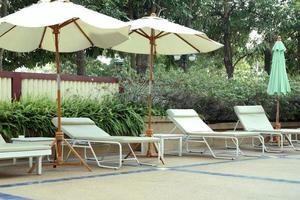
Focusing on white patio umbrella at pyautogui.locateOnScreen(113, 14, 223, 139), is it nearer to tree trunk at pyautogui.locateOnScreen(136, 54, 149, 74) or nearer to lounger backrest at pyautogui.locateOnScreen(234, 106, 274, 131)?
lounger backrest at pyautogui.locateOnScreen(234, 106, 274, 131)

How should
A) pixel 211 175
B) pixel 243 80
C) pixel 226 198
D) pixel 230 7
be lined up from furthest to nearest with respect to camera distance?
pixel 230 7 < pixel 243 80 < pixel 211 175 < pixel 226 198

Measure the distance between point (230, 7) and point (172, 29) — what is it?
12728 mm

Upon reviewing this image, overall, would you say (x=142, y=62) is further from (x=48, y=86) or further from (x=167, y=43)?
(x=167, y=43)

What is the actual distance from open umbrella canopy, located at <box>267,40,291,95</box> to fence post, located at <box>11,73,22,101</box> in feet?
19.2

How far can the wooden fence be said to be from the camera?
33.9ft

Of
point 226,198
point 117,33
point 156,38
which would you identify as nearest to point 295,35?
point 156,38

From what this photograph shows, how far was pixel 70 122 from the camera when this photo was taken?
29.2ft

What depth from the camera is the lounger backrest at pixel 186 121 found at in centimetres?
1059

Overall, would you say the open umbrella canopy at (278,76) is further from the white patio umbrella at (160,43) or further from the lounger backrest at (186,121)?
the white patio umbrella at (160,43)

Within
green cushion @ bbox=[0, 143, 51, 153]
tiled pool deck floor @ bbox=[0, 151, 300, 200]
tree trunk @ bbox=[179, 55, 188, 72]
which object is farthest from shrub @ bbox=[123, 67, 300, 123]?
green cushion @ bbox=[0, 143, 51, 153]

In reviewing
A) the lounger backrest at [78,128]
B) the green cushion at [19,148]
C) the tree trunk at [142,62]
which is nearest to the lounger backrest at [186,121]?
the lounger backrest at [78,128]

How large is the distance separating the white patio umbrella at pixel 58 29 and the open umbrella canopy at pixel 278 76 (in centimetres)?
522

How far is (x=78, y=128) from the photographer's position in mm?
8961

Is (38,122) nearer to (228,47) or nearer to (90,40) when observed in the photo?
(90,40)
